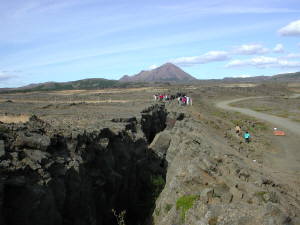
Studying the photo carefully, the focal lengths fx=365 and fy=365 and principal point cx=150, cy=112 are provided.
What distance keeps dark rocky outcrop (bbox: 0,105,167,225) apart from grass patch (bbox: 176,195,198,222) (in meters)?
2.91

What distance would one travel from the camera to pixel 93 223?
39.9 feet

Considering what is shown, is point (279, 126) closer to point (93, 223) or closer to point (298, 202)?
point (298, 202)

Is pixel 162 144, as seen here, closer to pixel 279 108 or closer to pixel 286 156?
pixel 286 156

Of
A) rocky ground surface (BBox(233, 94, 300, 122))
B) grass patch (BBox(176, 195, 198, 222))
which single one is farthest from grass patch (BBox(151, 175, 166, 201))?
rocky ground surface (BBox(233, 94, 300, 122))

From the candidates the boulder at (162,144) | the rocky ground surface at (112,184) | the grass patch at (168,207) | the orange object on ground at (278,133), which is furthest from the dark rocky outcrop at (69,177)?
the orange object on ground at (278,133)

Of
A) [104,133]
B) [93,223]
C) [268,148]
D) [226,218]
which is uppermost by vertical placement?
[104,133]

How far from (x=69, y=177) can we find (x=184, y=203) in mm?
4070

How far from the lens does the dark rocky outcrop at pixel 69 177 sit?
939 cm

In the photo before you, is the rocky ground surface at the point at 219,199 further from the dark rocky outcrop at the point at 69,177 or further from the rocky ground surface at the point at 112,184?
the dark rocky outcrop at the point at 69,177

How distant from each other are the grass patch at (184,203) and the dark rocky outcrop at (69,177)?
291cm

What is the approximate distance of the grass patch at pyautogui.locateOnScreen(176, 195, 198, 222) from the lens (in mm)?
12055

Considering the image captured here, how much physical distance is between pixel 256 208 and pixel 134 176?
9.00 meters

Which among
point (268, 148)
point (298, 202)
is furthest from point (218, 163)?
point (268, 148)

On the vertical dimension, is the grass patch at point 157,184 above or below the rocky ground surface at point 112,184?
below
